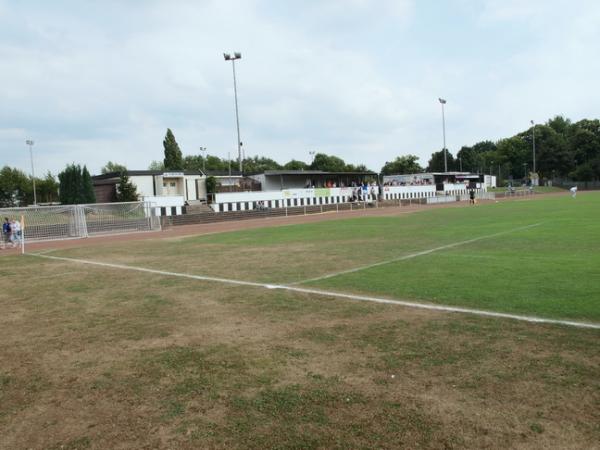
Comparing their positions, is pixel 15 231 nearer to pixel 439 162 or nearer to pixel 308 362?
pixel 308 362

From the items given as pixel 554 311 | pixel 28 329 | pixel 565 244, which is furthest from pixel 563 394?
pixel 565 244

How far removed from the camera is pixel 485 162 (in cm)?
12062

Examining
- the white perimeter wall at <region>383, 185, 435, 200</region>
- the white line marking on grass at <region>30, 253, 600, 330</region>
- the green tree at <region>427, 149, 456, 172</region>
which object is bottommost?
the white line marking on grass at <region>30, 253, 600, 330</region>


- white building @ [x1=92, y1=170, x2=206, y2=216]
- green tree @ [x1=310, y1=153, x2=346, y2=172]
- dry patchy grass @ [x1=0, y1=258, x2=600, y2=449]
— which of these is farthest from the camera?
green tree @ [x1=310, y1=153, x2=346, y2=172]

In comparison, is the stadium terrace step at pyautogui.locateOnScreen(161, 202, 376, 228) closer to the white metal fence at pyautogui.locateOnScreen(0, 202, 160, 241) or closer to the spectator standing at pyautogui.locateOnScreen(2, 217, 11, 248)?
the white metal fence at pyautogui.locateOnScreen(0, 202, 160, 241)

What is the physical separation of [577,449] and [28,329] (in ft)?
20.7

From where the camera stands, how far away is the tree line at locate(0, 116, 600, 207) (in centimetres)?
6184

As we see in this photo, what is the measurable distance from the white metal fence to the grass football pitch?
54.7ft

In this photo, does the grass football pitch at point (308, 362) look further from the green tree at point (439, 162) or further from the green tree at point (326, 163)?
the green tree at point (439, 162)

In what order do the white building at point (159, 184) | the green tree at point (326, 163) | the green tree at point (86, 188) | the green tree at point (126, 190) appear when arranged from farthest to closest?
the green tree at point (326, 163) < the white building at point (159, 184) < the green tree at point (126, 190) < the green tree at point (86, 188)

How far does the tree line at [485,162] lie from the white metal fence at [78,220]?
3564 cm

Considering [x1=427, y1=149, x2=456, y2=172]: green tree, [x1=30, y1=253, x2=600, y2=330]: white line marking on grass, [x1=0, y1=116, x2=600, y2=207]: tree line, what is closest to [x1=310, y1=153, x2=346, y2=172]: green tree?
[x1=0, y1=116, x2=600, y2=207]: tree line

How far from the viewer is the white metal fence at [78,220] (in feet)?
78.9

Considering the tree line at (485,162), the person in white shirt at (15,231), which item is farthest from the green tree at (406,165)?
the person in white shirt at (15,231)
